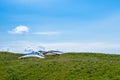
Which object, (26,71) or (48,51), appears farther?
(48,51)

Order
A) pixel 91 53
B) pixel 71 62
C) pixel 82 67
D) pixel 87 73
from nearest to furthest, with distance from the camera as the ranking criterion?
pixel 87 73
pixel 82 67
pixel 71 62
pixel 91 53

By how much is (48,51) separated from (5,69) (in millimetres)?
23424

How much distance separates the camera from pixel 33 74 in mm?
39188

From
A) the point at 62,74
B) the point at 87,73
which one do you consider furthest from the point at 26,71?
the point at 87,73

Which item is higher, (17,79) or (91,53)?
(91,53)

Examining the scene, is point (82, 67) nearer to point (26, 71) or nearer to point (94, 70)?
point (94, 70)

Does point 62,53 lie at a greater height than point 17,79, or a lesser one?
greater

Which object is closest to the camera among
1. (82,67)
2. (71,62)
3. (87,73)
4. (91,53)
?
(87,73)

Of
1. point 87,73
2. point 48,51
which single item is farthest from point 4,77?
point 48,51

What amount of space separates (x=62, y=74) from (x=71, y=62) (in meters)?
6.01

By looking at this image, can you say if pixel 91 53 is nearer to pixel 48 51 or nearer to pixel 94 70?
pixel 48 51

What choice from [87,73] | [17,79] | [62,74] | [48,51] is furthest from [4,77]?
[48,51]

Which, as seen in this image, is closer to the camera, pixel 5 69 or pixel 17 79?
pixel 17 79

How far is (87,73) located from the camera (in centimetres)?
3688
